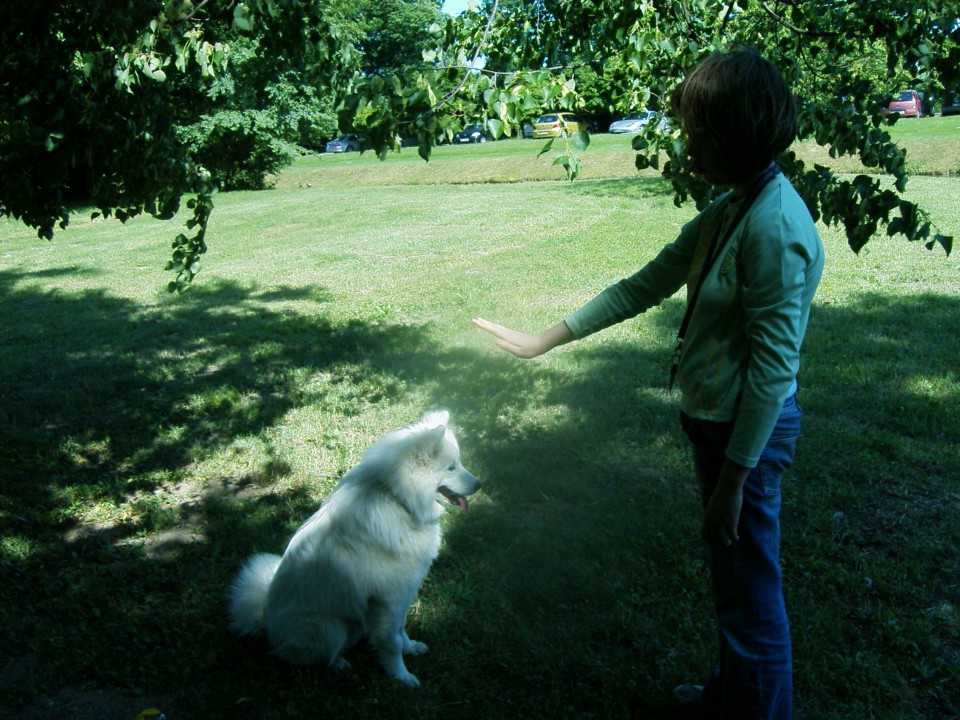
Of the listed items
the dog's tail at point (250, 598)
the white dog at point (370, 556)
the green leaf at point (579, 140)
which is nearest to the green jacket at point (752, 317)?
the green leaf at point (579, 140)

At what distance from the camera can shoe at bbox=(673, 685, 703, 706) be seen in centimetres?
276

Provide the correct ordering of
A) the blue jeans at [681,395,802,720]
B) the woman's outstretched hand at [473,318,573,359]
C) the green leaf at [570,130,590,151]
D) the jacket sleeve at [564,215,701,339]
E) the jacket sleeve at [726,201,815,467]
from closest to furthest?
the jacket sleeve at [726,201,815,467]
the blue jeans at [681,395,802,720]
the jacket sleeve at [564,215,701,339]
the woman's outstretched hand at [473,318,573,359]
the green leaf at [570,130,590,151]

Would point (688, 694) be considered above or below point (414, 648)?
above

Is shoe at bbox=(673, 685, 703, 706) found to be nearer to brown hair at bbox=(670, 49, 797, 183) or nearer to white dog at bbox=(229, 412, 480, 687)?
white dog at bbox=(229, 412, 480, 687)

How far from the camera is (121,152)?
4195mm

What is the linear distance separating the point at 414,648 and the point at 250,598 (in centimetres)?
73

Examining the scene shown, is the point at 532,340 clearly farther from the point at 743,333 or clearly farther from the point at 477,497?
the point at 477,497

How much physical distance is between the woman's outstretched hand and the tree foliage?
0.78m

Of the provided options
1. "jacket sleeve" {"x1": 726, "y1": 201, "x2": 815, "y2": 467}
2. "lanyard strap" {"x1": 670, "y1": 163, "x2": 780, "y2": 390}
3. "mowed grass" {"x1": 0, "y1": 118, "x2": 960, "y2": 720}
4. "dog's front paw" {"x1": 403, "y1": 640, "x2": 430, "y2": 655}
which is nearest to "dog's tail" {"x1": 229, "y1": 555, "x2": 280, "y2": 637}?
"mowed grass" {"x1": 0, "y1": 118, "x2": 960, "y2": 720}

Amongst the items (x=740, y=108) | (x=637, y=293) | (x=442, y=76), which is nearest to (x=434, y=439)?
(x=637, y=293)

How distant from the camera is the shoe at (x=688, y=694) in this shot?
2.76 m

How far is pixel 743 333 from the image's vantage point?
195cm

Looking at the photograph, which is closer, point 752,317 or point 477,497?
point 752,317

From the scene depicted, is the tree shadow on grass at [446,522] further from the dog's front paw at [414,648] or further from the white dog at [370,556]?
the white dog at [370,556]
